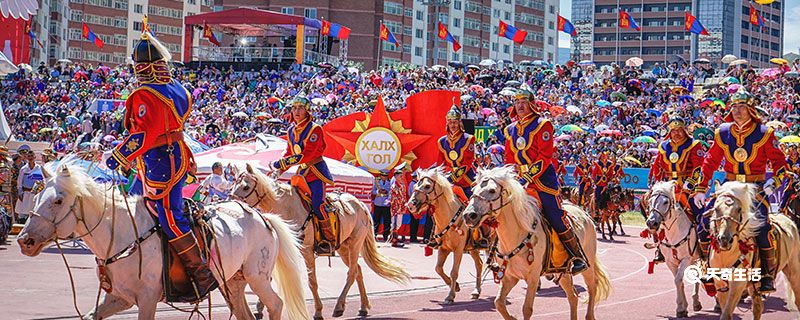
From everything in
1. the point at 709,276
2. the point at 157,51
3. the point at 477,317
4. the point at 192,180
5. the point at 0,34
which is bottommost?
the point at 477,317

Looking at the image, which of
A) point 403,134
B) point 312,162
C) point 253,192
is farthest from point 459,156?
point 403,134

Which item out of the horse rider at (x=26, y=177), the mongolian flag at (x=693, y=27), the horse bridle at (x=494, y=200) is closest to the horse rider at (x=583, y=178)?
the horse rider at (x=26, y=177)

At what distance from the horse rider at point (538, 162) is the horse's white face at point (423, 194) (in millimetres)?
2358

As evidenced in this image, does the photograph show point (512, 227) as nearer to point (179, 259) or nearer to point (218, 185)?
point (179, 259)

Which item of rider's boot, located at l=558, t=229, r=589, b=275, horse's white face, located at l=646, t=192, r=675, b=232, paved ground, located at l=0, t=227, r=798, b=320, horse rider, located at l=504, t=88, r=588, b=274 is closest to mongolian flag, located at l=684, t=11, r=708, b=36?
paved ground, located at l=0, t=227, r=798, b=320

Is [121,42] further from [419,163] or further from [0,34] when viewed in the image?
[419,163]

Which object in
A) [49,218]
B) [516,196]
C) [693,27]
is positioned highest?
[693,27]

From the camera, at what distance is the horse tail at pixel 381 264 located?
1387 centimetres

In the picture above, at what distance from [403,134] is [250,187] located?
1576 centimetres

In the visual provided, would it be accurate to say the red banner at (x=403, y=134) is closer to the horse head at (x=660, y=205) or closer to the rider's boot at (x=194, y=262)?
the horse head at (x=660, y=205)

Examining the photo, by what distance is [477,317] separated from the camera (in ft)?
42.6

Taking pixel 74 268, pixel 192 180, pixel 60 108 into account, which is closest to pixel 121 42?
pixel 60 108

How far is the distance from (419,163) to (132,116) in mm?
19814

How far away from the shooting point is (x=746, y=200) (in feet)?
36.3
